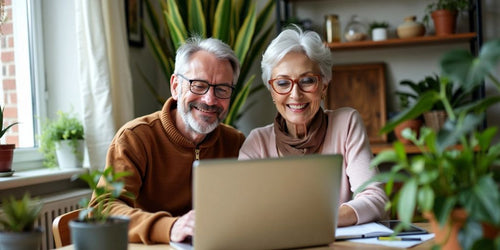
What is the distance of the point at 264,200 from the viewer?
1.20m

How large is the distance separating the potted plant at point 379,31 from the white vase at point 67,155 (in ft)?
5.91

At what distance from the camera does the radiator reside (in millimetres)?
2385

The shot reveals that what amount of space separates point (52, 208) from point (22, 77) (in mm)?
747

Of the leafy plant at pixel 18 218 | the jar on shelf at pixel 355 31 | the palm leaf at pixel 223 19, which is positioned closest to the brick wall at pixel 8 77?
the palm leaf at pixel 223 19

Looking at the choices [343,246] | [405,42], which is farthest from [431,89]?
[343,246]

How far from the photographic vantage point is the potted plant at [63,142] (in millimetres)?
2668

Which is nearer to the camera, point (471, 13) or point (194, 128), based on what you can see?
point (194, 128)

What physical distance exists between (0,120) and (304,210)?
1516 millimetres

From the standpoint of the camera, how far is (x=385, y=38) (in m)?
3.20

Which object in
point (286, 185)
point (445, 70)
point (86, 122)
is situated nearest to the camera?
point (445, 70)

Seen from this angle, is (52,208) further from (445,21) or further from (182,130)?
(445,21)

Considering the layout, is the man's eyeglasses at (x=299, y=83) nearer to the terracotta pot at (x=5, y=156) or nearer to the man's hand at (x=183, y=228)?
the man's hand at (x=183, y=228)

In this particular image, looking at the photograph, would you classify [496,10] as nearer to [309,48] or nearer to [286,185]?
[309,48]

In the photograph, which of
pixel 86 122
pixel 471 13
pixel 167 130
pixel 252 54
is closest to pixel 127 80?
pixel 86 122
